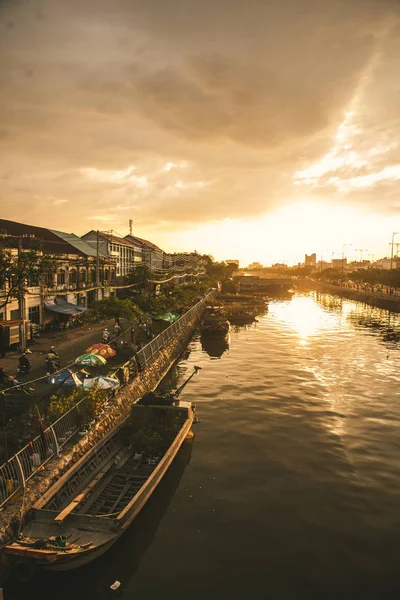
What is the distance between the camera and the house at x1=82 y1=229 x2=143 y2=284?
248 ft

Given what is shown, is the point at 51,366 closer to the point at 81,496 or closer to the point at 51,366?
the point at 51,366

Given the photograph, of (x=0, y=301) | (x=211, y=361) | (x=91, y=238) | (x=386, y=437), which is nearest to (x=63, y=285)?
(x=0, y=301)

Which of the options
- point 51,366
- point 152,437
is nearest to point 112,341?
point 51,366

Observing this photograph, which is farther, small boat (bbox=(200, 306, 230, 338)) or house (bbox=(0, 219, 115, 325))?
small boat (bbox=(200, 306, 230, 338))

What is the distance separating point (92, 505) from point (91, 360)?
14176 mm

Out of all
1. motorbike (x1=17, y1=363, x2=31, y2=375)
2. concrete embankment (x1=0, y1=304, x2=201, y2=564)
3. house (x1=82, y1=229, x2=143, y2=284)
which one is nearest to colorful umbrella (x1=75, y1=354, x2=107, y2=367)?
concrete embankment (x1=0, y1=304, x2=201, y2=564)

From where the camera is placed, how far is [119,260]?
8319cm

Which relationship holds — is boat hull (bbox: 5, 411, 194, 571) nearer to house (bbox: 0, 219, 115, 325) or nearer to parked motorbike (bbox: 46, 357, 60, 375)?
parked motorbike (bbox: 46, 357, 60, 375)

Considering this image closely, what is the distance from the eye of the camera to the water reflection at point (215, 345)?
52.6m

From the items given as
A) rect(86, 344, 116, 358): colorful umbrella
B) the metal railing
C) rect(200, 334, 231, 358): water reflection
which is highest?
rect(86, 344, 116, 358): colorful umbrella

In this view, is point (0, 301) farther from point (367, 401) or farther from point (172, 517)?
point (367, 401)

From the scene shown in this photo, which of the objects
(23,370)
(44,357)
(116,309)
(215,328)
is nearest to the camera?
(23,370)

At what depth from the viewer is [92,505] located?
1647 centimetres

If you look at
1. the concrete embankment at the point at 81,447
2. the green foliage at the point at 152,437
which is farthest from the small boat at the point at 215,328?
the green foliage at the point at 152,437
